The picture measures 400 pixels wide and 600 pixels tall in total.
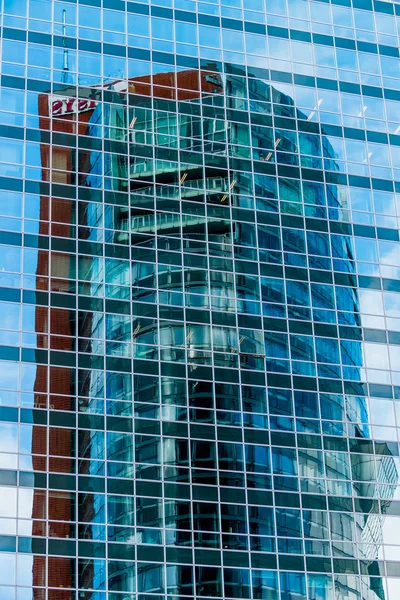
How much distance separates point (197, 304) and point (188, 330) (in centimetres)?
163

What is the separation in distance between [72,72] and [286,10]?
607 inches

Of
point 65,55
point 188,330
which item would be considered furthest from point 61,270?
point 65,55

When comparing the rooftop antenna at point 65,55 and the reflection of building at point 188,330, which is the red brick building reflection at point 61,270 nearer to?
the reflection of building at point 188,330

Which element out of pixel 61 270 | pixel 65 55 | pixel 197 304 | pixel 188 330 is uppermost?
pixel 65 55

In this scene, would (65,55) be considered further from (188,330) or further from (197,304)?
(188,330)

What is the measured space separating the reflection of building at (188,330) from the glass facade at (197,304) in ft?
0.39

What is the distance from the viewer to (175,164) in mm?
76000

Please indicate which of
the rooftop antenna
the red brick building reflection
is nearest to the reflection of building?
the red brick building reflection

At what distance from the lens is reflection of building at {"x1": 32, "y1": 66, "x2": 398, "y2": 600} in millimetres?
67250

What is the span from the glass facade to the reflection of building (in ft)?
0.39

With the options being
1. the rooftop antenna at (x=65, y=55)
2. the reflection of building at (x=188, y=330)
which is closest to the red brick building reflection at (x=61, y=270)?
the reflection of building at (x=188, y=330)

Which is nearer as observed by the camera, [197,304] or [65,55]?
[197,304]

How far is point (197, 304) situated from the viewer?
72750 millimetres

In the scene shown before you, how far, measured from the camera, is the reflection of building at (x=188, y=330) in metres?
67.2
